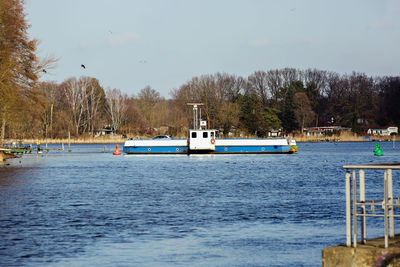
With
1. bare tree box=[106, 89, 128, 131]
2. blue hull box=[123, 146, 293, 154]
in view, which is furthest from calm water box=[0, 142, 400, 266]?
bare tree box=[106, 89, 128, 131]

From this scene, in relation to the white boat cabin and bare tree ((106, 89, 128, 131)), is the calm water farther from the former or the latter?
bare tree ((106, 89, 128, 131))

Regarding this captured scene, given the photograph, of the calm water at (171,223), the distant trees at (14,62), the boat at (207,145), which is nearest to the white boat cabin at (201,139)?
the boat at (207,145)

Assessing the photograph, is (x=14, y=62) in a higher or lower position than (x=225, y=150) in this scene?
higher

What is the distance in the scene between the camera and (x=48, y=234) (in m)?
20.5

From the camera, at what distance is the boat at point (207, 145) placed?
252 feet

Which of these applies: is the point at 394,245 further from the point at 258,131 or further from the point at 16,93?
the point at 258,131

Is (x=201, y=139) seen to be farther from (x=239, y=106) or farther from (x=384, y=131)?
(x=384, y=131)

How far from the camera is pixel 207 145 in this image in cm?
7688

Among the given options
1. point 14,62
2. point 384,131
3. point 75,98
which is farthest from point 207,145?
point 384,131

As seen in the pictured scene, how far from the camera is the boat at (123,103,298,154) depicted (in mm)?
76750

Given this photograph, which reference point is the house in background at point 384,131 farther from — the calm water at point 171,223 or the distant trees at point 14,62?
the calm water at point 171,223

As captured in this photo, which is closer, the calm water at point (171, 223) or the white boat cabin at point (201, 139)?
the calm water at point (171, 223)

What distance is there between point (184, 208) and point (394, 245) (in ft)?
53.5

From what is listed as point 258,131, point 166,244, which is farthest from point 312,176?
point 258,131
